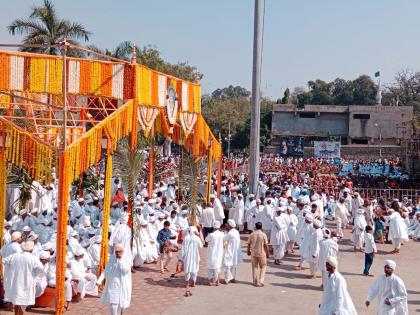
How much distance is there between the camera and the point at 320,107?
55.7 metres

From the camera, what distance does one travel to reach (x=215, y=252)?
1155cm

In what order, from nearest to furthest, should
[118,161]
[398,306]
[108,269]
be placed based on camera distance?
1. [398,306]
2. [108,269]
3. [118,161]

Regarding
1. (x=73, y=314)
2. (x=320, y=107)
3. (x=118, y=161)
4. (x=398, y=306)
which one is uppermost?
(x=320, y=107)

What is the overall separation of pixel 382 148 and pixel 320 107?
824 centimetres

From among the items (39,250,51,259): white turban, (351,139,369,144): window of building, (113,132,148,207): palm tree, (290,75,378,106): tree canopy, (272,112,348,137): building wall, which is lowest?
(39,250,51,259): white turban

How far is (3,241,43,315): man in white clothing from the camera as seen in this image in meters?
8.98

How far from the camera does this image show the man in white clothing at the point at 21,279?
8977mm

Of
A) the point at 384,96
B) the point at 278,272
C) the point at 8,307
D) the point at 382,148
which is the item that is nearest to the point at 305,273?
the point at 278,272

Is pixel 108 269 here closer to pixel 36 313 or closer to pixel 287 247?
pixel 36 313

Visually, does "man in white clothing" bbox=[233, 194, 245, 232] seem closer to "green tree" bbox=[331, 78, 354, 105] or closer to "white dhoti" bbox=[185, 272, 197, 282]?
"white dhoti" bbox=[185, 272, 197, 282]

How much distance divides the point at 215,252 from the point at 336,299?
4.16 metres

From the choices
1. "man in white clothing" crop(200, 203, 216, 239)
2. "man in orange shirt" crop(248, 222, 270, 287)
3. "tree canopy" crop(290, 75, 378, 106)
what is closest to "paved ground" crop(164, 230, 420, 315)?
"man in orange shirt" crop(248, 222, 270, 287)

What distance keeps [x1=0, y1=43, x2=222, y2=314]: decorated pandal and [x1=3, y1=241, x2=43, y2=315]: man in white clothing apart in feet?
1.32

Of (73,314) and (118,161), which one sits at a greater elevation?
(118,161)
